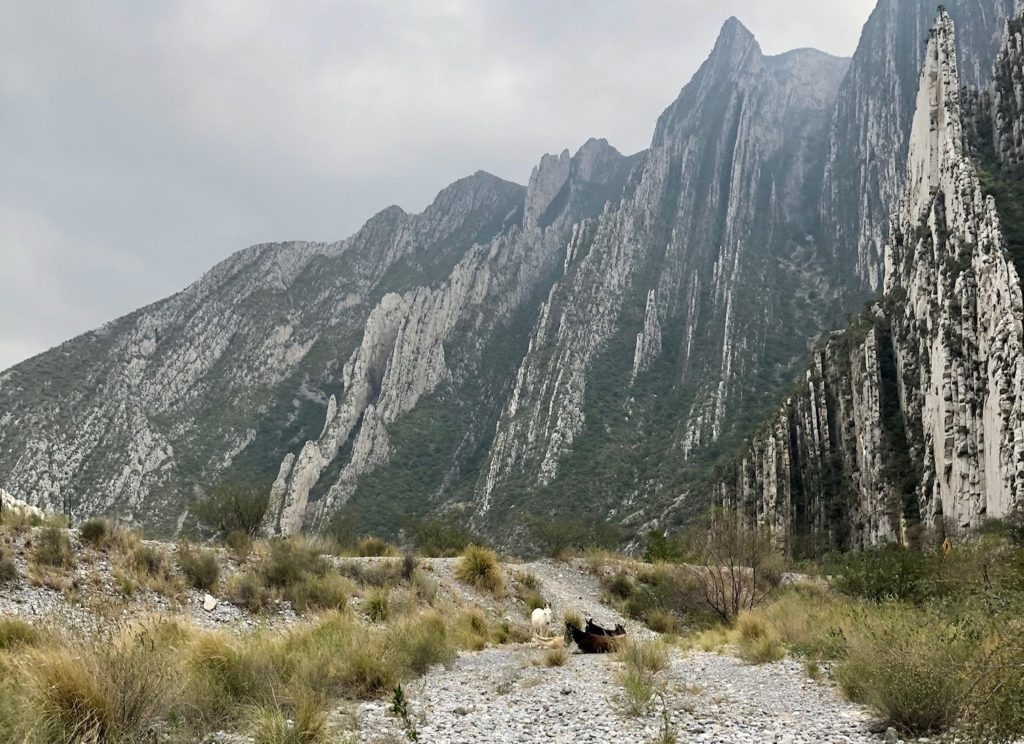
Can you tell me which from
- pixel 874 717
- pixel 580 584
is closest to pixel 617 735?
pixel 874 717

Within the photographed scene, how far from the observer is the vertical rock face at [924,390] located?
3375 cm

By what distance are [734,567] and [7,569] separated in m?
20.0

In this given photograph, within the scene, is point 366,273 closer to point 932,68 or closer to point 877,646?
point 932,68

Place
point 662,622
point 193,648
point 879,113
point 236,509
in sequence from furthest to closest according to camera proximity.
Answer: point 879,113
point 236,509
point 662,622
point 193,648

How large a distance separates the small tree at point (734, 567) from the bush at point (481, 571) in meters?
6.73

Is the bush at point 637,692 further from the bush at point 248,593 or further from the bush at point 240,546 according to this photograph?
the bush at point 240,546

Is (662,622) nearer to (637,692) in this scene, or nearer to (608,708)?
(637,692)

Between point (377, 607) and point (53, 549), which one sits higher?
point (53, 549)

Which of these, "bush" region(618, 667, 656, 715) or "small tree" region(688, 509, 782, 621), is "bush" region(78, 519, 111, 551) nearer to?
"bush" region(618, 667, 656, 715)

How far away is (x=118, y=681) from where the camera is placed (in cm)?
456

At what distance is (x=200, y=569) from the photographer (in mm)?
14375

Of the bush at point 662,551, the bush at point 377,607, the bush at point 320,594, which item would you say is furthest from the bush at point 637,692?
the bush at point 662,551

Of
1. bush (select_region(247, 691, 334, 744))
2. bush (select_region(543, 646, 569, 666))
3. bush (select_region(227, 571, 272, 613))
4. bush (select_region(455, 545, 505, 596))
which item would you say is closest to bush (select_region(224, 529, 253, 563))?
bush (select_region(227, 571, 272, 613))

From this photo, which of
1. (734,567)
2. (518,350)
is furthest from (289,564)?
(518,350)
